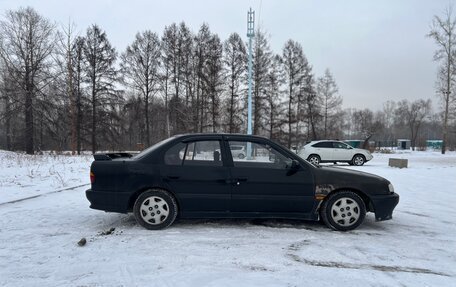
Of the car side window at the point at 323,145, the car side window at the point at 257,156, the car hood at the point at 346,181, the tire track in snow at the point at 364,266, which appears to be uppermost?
the car side window at the point at 323,145

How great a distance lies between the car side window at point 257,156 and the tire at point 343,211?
93 centimetres

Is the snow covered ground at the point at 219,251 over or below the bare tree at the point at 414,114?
below

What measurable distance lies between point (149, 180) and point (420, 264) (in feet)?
12.7

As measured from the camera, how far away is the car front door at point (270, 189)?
195 inches

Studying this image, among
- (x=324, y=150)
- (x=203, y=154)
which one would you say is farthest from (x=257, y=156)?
(x=324, y=150)

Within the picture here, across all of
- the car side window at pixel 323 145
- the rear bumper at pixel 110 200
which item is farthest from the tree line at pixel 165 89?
the rear bumper at pixel 110 200

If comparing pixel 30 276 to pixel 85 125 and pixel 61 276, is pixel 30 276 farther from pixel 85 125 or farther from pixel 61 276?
pixel 85 125

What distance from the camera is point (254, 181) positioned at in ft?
16.3

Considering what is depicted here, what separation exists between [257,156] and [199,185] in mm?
1074

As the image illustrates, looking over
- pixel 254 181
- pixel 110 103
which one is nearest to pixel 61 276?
pixel 254 181

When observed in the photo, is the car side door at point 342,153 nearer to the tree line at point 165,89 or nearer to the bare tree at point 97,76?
the tree line at point 165,89

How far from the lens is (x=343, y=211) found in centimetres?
506

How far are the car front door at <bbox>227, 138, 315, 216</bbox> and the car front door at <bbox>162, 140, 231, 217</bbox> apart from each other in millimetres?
167

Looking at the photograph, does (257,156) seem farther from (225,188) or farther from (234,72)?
(234,72)
